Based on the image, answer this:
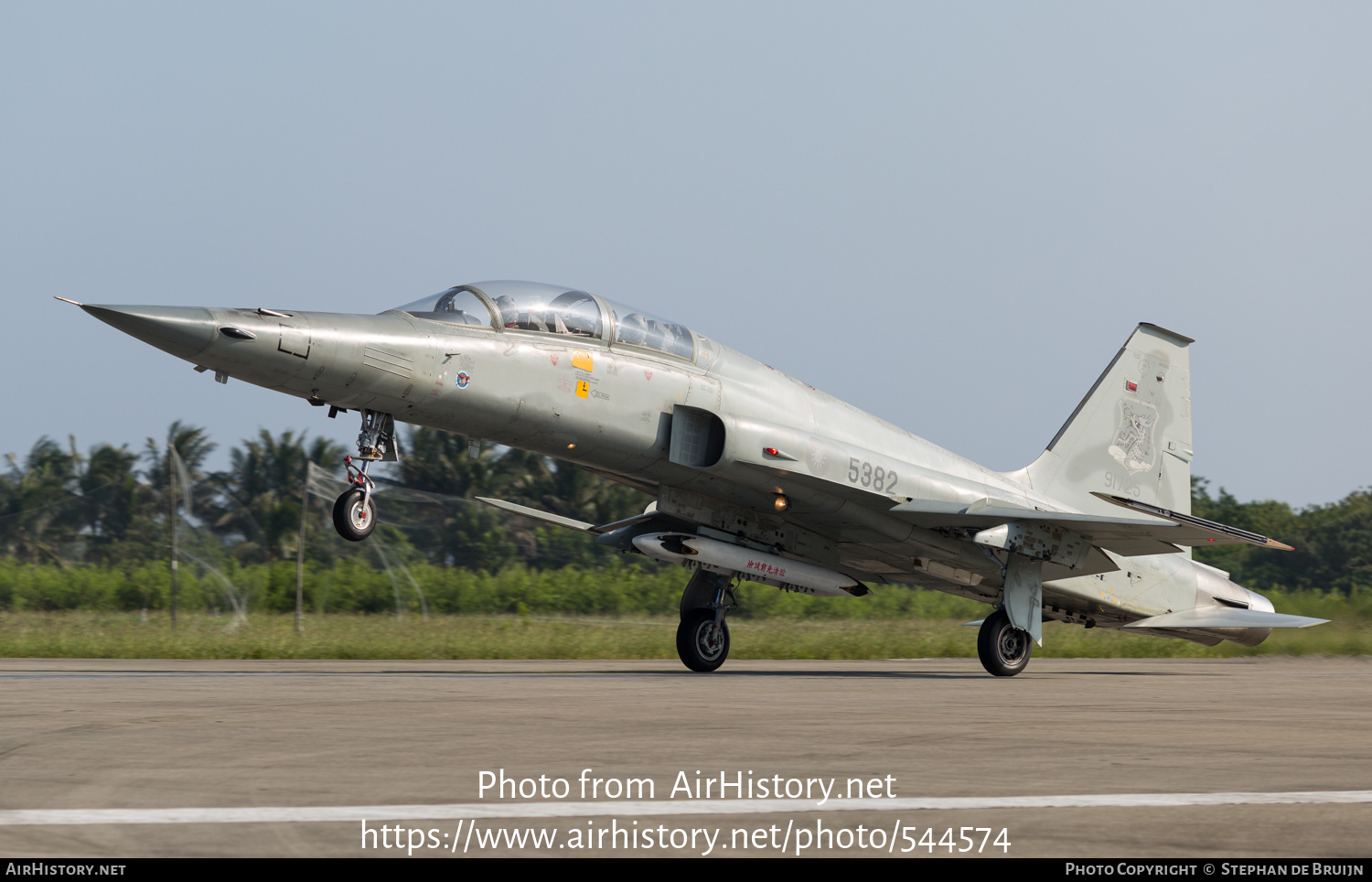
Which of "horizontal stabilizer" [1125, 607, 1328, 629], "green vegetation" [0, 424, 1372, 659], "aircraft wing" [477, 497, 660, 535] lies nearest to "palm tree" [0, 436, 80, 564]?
"green vegetation" [0, 424, 1372, 659]

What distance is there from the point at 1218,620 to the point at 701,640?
759cm

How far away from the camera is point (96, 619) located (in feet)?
70.2

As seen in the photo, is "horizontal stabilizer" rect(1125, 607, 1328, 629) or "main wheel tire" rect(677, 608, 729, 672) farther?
"horizontal stabilizer" rect(1125, 607, 1328, 629)

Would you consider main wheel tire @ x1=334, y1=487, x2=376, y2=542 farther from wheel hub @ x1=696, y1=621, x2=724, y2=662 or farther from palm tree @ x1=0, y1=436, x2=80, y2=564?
palm tree @ x1=0, y1=436, x2=80, y2=564

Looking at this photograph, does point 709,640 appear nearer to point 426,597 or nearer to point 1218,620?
point 1218,620

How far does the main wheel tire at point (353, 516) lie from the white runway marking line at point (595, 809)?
21.4 ft

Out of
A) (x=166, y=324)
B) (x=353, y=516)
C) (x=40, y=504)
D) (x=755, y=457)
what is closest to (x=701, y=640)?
(x=755, y=457)

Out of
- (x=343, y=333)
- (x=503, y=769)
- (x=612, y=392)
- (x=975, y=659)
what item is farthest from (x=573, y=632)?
(x=503, y=769)

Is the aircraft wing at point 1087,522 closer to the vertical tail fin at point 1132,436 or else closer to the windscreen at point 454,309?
the vertical tail fin at point 1132,436

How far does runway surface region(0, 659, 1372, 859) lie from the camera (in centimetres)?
372

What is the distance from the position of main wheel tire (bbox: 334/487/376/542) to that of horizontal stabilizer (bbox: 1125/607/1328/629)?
34.7 feet

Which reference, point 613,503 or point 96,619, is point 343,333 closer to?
point 96,619

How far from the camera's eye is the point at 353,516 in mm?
10570

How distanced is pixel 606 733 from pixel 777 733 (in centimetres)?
95
